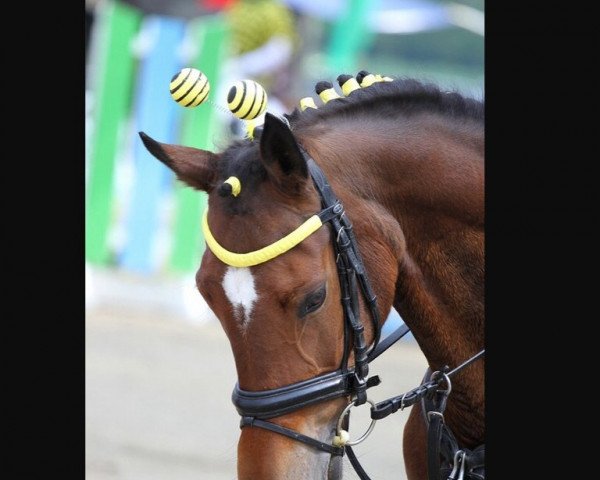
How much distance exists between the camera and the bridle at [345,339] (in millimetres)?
2453

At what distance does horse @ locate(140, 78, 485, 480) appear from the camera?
2.46 metres

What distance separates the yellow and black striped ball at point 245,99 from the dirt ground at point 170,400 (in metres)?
2.84

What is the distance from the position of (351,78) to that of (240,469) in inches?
47.3

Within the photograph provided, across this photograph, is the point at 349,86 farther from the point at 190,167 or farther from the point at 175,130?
the point at 175,130

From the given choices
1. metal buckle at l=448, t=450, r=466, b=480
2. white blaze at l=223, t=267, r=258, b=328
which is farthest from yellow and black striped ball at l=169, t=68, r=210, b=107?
metal buckle at l=448, t=450, r=466, b=480

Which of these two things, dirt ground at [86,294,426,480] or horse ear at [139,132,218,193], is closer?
horse ear at [139,132,218,193]

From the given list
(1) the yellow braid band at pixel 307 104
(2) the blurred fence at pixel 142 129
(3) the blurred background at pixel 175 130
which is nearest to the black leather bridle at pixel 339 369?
(1) the yellow braid band at pixel 307 104

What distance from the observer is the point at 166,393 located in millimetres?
7066

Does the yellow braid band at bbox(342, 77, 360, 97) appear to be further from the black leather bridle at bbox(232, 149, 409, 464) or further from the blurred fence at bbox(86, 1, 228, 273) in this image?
the blurred fence at bbox(86, 1, 228, 273)

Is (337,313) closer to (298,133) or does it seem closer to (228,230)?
(228,230)

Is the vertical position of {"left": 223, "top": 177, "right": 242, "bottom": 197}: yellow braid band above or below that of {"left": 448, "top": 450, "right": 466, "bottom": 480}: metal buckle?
above

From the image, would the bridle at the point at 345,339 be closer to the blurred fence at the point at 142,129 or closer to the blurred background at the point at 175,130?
the blurred background at the point at 175,130

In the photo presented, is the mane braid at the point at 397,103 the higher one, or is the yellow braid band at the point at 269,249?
the mane braid at the point at 397,103
